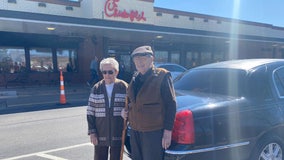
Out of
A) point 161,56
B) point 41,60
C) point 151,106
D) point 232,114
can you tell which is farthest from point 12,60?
point 232,114

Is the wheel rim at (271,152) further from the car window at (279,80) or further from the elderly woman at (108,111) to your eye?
the elderly woman at (108,111)

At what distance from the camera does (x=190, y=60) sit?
74.2 feet

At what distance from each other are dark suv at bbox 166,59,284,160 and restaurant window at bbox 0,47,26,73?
1352 cm

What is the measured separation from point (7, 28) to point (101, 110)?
11.6 m

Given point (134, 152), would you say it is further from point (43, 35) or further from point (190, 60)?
point (190, 60)

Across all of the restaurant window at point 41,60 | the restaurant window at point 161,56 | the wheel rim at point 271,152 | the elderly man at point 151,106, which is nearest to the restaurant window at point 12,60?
the restaurant window at point 41,60

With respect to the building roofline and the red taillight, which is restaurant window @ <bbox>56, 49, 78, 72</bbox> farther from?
the red taillight

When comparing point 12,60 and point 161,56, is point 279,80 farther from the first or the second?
point 161,56

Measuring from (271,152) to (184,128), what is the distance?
1.49 metres

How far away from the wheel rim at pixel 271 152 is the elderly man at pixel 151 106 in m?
1.48

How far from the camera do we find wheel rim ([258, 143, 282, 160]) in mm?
3203

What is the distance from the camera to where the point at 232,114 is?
9.43 ft

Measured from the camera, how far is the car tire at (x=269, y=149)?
3096mm

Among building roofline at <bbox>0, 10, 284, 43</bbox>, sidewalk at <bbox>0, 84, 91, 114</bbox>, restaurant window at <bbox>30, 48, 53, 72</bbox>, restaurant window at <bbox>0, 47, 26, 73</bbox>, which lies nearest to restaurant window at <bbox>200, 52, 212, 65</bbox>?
building roofline at <bbox>0, 10, 284, 43</bbox>
